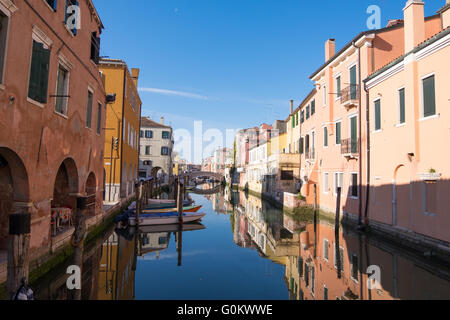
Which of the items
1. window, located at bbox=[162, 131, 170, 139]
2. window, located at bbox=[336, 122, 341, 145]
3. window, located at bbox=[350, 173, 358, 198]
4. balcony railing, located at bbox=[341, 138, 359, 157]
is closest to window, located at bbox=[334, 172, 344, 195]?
window, located at bbox=[350, 173, 358, 198]

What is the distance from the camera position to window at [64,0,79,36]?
885cm

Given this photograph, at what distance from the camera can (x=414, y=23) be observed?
1119cm

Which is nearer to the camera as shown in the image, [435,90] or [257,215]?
[435,90]

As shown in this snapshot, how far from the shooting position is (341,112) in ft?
54.4

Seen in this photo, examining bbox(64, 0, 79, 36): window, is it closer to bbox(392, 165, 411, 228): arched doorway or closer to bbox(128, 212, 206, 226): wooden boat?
bbox(128, 212, 206, 226): wooden boat

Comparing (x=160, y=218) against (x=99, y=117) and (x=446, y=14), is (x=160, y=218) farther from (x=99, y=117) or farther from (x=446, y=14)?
(x=446, y=14)

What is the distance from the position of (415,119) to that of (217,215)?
16300mm

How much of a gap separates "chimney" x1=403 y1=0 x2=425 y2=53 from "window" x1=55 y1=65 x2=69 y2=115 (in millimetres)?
13363

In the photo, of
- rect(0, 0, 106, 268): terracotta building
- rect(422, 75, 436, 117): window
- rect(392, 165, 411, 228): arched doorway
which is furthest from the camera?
rect(392, 165, 411, 228): arched doorway

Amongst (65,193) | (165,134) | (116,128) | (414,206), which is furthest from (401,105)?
(165,134)

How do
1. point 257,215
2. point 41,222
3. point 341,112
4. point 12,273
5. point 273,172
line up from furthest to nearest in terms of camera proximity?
point 273,172 → point 257,215 → point 341,112 → point 41,222 → point 12,273

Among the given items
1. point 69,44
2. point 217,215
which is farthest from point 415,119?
point 217,215

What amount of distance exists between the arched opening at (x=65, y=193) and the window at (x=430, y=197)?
13.1 meters

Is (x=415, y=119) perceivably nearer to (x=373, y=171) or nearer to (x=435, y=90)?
(x=435, y=90)
